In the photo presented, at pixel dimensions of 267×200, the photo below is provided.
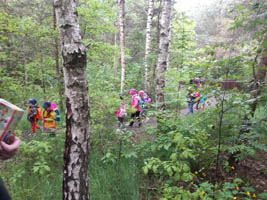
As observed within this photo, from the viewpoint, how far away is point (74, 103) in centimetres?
218

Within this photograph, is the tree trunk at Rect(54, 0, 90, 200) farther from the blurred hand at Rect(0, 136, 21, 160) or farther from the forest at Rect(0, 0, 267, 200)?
the blurred hand at Rect(0, 136, 21, 160)

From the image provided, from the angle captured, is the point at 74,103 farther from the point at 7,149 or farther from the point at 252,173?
the point at 252,173

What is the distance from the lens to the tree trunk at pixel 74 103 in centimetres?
210

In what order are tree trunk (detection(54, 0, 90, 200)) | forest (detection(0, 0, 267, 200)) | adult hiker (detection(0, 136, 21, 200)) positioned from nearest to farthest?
1. adult hiker (detection(0, 136, 21, 200))
2. tree trunk (detection(54, 0, 90, 200))
3. forest (detection(0, 0, 267, 200))

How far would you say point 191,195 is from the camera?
2.26 meters

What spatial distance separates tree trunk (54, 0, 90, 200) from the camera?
82.8 inches

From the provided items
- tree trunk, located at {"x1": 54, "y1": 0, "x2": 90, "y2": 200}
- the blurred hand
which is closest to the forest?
tree trunk, located at {"x1": 54, "y1": 0, "x2": 90, "y2": 200}

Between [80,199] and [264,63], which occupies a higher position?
[264,63]

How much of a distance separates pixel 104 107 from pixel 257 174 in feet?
11.6

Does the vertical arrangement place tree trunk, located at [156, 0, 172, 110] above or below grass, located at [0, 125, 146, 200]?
above

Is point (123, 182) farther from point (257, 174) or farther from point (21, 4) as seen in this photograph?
point (21, 4)

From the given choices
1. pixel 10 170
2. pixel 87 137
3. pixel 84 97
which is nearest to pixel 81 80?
pixel 84 97

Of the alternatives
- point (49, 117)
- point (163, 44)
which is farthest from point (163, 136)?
point (49, 117)

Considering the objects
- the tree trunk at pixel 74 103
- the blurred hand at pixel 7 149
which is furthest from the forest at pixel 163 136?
the blurred hand at pixel 7 149
